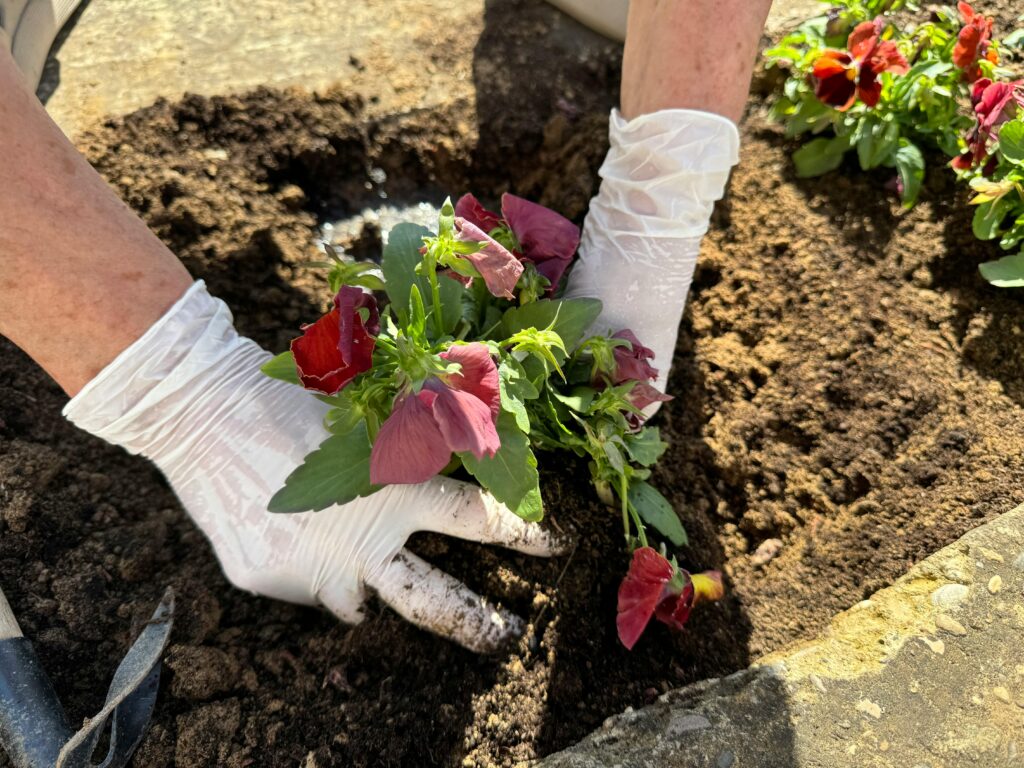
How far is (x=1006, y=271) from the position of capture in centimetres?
169

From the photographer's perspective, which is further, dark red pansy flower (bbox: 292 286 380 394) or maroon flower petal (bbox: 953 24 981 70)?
maroon flower petal (bbox: 953 24 981 70)

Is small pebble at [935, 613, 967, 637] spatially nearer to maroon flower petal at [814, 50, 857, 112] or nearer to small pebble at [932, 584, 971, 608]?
small pebble at [932, 584, 971, 608]

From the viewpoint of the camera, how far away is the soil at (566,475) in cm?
141

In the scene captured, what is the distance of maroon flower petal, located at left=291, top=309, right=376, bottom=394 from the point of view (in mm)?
1107

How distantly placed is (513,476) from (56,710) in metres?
0.90

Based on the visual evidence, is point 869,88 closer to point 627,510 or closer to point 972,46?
point 972,46

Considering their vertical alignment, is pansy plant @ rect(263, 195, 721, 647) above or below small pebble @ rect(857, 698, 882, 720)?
above

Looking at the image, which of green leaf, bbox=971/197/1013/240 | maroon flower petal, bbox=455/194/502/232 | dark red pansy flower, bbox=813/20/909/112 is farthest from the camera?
dark red pansy flower, bbox=813/20/909/112

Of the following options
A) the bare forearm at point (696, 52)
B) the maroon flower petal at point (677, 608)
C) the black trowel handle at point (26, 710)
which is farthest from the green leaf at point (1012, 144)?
the black trowel handle at point (26, 710)

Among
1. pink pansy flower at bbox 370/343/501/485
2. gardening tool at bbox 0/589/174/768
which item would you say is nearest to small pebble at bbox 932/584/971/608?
pink pansy flower at bbox 370/343/501/485

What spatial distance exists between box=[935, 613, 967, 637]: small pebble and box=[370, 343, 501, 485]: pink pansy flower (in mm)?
851

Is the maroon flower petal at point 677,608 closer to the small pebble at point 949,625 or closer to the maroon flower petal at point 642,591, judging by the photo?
the maroon flower petal at point 642,591

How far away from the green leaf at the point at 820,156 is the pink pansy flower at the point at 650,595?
1206mm

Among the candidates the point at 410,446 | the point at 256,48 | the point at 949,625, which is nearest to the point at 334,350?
the point at 410,446
